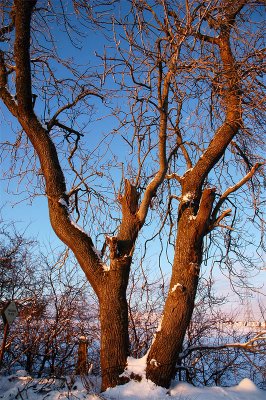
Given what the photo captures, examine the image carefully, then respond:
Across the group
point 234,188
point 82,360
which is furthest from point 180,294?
point 82,360

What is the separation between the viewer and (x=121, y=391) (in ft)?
15.2

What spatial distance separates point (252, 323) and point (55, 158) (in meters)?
6.27

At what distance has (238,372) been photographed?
26.4 feet

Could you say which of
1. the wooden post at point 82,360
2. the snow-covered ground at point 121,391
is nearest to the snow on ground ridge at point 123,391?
the snow-covered ground at point 121,391

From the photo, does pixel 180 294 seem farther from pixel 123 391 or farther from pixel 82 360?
pixel 82 360

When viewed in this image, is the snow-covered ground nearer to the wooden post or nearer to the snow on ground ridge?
the snow on ground ridge

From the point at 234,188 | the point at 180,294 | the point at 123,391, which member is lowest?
the point at 123,391

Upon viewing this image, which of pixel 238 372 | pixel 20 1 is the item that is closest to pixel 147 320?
pixel 238 372

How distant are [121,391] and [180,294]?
4.42 ft

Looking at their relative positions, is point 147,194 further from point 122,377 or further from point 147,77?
point 122,377

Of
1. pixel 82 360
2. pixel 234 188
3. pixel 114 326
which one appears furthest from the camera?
pixel 82 360

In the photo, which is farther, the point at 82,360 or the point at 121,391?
the point at 82,360

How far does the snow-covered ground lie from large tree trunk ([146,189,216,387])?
16 centimetres

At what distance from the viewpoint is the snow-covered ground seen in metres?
4.62
